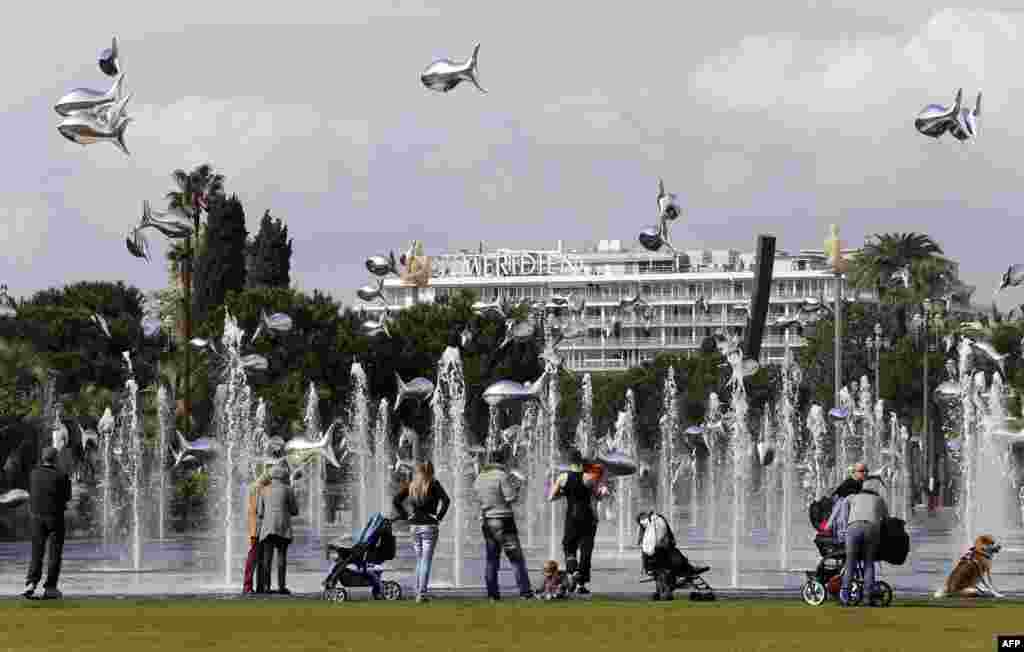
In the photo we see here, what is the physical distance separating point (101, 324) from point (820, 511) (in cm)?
7798

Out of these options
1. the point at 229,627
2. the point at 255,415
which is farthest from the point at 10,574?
the point at 255,415

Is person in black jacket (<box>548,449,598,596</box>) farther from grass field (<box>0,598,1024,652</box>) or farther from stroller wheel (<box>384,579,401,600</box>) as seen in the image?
stroller wheel (<box>384,579,401,600</box>)

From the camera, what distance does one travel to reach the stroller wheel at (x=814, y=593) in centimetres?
2491

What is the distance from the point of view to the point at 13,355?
239 ft

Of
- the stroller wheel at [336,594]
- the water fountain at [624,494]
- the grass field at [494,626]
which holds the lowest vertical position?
the grass field at [494,626]

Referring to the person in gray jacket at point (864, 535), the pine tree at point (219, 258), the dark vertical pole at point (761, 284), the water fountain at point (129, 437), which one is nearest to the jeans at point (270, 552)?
the person in gray jacket at point (864, 535)

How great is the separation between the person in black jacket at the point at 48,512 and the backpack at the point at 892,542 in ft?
28.1

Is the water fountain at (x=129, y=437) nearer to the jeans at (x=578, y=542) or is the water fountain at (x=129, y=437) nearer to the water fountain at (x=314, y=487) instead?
the water fountain at (x=314, y=487)

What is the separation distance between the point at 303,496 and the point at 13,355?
12.8m

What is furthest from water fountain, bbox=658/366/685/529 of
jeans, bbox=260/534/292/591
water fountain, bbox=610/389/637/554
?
jeans, bbox=260/534/292/591

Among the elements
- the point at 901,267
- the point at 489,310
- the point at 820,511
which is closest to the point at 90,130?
the point at 820,511

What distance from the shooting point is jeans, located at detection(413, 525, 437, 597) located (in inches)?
1009

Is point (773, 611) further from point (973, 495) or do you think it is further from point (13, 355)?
point (13, 355)

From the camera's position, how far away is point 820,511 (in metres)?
26.1
